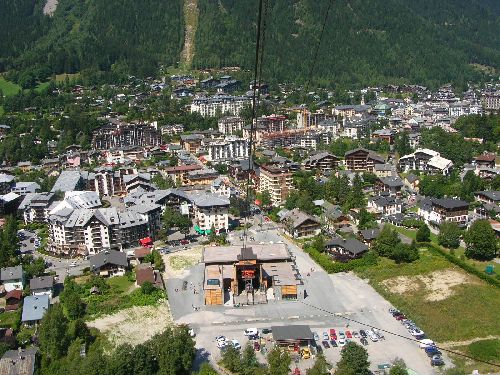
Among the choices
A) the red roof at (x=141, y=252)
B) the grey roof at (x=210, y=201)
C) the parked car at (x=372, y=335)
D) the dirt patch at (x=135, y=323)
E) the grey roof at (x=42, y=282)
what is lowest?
the red roof at (x=141, y=252)

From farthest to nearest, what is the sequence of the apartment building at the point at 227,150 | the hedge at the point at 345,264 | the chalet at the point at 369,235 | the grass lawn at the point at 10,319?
the apartment building at the point at 227,150, the chalet at the point at 369,235, the hedge at the point at 345,264, the grass lawn at the point at 10,319

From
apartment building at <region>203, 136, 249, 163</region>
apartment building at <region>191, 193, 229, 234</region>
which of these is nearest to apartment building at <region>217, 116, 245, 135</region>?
apartment building at <region>203, 136, 249, 163</region>

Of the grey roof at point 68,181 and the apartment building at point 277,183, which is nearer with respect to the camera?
the apartment building at point 277,183

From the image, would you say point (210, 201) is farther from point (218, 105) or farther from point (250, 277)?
point (218, 105)

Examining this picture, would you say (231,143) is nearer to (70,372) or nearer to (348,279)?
(348,279)

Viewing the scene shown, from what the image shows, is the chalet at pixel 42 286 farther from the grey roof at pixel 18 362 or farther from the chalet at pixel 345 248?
the chalet at pixel 345 248

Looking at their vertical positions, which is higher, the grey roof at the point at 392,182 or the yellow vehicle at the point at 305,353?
the grey roof at the point at 392,182

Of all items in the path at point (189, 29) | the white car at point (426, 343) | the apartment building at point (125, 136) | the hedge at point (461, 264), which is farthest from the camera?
the path at point (189, 29)

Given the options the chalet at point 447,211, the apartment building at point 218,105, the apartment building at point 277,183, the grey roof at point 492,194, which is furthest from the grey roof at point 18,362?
the apartment building at point 218,105

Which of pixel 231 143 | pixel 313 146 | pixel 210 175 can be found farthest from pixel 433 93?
pixel 210 175
